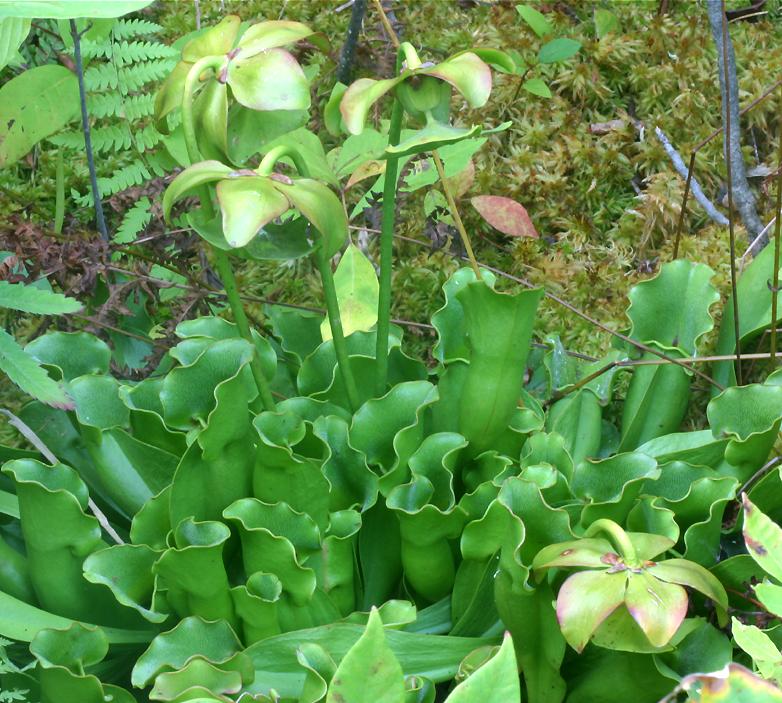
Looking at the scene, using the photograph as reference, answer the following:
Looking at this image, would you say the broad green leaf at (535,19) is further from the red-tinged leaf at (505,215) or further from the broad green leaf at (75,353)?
the broad green leaf at (75,353)

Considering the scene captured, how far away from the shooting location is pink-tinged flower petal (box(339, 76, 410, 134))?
1105 mm

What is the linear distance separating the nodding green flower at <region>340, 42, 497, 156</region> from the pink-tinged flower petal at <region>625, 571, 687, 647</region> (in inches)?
21.5

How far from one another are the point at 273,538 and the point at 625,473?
0.50 meters

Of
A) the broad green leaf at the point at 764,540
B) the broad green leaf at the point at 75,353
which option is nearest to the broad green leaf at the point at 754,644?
the broad green leaf at the point at 764,540

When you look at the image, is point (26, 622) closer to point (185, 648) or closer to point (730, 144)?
point (185, 648)

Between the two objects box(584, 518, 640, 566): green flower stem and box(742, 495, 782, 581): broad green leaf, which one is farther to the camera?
box(584, 518, 640, 566): green flower stem

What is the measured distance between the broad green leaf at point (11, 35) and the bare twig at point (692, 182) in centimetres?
143

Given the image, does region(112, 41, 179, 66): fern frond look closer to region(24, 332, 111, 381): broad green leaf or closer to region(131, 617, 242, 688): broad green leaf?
region(24, 332, 111, 381): broad green leaf

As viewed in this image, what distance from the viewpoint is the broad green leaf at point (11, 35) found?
127 cm

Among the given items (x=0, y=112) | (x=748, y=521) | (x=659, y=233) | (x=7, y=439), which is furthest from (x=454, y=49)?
(x=748, y=521)

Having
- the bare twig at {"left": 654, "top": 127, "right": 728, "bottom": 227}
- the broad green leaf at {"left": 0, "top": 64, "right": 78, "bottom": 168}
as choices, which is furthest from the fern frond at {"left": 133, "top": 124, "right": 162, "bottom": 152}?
the bare twig at {"left": 654, "top": 127, "right": 728, "bottom": 227}

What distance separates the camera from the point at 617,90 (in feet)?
7.64

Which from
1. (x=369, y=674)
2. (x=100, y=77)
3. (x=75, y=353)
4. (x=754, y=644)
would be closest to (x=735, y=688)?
(x=754, y=644)

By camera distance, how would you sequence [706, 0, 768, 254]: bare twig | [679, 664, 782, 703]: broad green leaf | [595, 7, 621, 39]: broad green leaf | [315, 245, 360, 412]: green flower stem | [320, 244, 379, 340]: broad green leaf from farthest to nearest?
1. [595, 7, 621, 39]: broad green leaf
2. [706, 0, 768, 254]: bare twig
3. [320, 244, 379, 340]: broad green leaf
4. [315, 245, 360, 412]: green flower stem
5. [679, 664, 782, 703]: broad green leaf
